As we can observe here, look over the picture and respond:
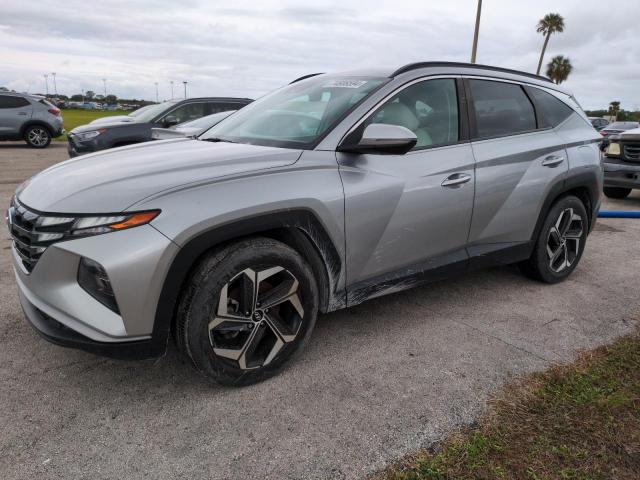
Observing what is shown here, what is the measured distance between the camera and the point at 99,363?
109 inches

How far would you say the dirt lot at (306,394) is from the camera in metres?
2.07

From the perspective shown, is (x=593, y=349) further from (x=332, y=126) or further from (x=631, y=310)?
(x=332, y=126)

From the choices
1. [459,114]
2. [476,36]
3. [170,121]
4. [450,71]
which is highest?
[476,36]

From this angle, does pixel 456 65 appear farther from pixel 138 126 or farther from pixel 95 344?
pixel 138 126

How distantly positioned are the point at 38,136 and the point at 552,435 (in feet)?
54.8

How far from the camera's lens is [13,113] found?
14.8 meters

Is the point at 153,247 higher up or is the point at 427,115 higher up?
the point at 427,115

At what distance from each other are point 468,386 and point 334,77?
2.17m

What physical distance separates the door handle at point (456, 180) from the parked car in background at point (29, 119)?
15483mm

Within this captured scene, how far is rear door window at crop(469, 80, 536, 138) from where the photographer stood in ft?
11.3

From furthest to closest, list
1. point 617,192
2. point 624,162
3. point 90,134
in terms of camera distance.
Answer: point 90,134, point 617,192, point 624,162

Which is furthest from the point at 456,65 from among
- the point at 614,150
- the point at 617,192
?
the point at 617,192

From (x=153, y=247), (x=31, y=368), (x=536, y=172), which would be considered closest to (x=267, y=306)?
(x=153, y=247)

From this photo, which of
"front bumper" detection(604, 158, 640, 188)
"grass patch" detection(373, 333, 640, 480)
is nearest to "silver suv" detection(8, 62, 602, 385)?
"grass patch" detection(373, 333, 640, 480)
